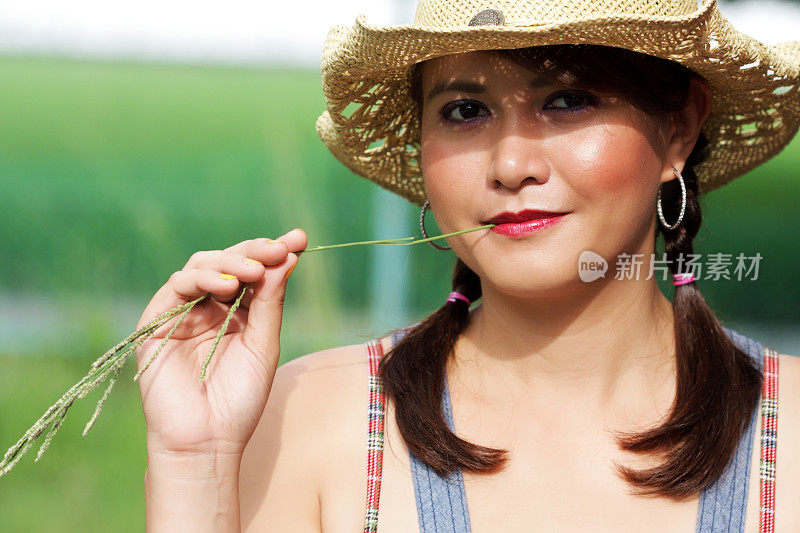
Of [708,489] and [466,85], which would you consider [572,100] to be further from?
[708,489]

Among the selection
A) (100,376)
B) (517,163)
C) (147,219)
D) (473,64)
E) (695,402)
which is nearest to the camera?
(100,376)

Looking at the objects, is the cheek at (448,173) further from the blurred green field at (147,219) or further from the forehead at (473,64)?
the blurred green field at (147,219)

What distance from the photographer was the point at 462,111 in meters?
1.82

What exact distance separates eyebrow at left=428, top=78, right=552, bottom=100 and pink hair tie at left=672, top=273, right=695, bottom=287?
650mm

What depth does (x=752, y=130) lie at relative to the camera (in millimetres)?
2236

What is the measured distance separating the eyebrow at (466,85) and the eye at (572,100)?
0.04 meters

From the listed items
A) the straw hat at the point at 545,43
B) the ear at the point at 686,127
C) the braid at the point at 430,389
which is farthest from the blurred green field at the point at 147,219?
the ear at the point at 686,127

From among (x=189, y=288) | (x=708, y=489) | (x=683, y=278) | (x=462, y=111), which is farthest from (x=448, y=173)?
(x=708, y=489)

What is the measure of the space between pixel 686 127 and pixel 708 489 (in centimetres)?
78

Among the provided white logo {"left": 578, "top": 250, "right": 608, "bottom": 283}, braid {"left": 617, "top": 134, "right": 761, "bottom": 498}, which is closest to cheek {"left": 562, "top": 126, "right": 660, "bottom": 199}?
white logo {"left": 578, "top": 250, "right": 608, "bottom": 283}

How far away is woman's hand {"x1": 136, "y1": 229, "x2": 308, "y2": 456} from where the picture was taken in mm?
1649

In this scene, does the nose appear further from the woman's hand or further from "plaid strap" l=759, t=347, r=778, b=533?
"plaid strap" l=759, t=347, r=778, b=533

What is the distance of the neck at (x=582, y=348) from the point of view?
194 cm

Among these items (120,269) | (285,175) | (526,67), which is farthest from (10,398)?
(526,67)
